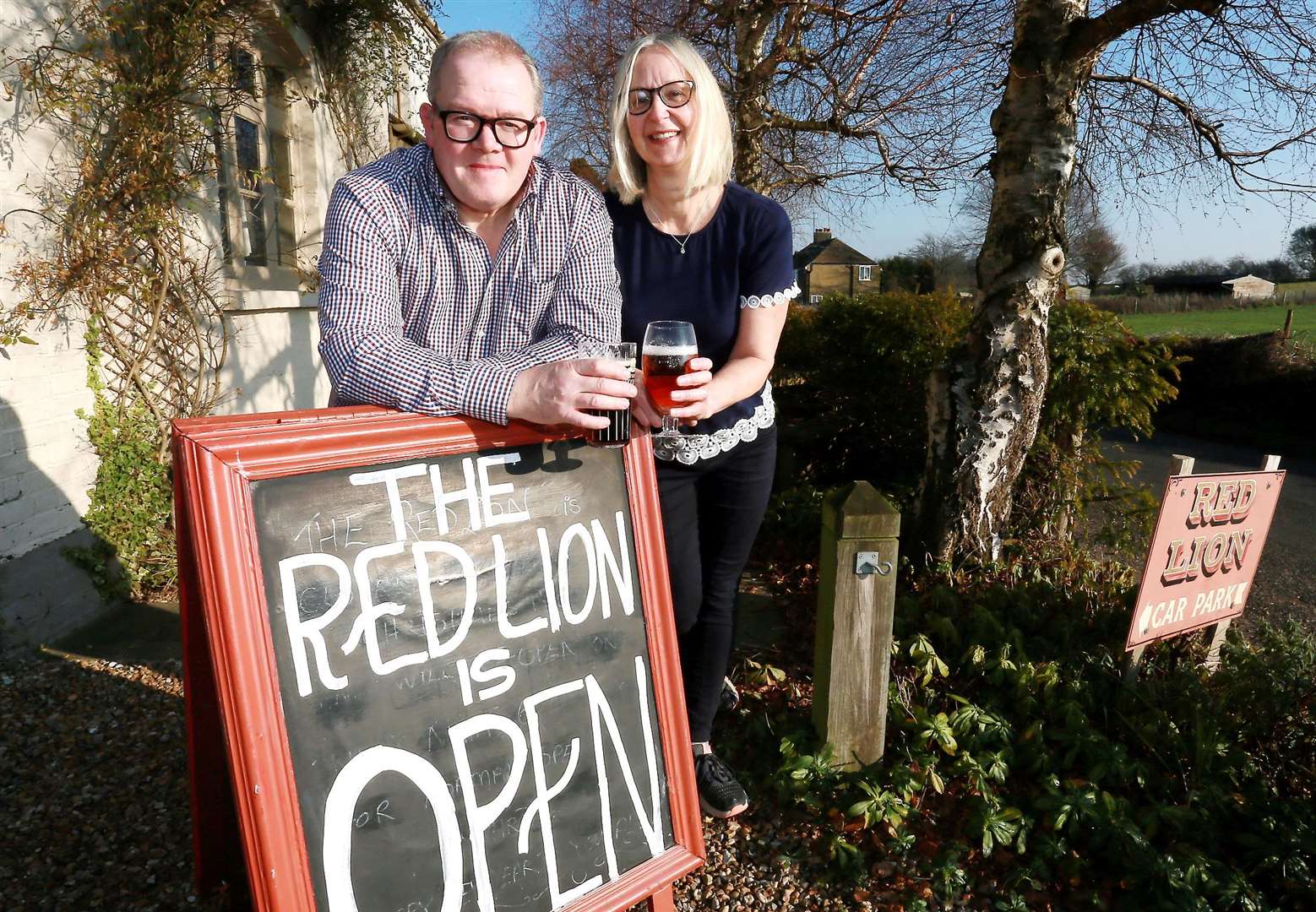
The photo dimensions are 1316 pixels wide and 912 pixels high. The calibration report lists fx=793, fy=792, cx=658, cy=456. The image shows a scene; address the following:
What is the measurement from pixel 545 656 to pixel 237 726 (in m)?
0.57

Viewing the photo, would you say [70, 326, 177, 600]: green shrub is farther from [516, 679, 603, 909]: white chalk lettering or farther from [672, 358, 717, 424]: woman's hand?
[672, 358, 717, 424]: woman's hand

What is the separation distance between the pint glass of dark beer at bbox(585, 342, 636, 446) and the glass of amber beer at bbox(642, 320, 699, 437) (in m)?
0.04

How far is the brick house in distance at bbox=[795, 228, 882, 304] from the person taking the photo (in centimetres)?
4844

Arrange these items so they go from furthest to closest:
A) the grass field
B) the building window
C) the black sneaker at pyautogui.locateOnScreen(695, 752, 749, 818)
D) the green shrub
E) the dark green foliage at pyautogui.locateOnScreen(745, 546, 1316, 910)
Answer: the grass field < the building window < the green shrub < the black sneaker at pyautogui.locateOnScreen(695, 752, 749, 818) < the dark green foliage at pyautogui.locateOnScreen(745, 546, 1316, 910)

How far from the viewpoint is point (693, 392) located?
1.66m

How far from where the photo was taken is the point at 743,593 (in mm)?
4219

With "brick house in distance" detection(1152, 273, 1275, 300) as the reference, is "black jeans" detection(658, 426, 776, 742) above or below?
above

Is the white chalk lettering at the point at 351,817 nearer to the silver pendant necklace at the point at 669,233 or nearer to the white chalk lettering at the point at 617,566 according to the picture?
the white chalk lettering at the point at 617,566

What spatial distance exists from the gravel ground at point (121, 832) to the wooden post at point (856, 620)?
0.35 metres

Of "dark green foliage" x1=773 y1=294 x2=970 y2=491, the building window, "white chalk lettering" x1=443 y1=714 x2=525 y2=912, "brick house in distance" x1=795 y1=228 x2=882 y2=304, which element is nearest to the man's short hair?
"white chalk lettering" x1=443 y1=714 x2=525 y2=912

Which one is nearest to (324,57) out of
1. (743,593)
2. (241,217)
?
(241,217)

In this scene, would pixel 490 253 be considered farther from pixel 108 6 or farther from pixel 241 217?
pixel 241 217

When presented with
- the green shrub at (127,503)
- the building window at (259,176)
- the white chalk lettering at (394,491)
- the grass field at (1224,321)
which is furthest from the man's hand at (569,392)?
the grass field at (1224,321)

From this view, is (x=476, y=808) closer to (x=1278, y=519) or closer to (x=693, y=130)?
(x=693, y=130)
